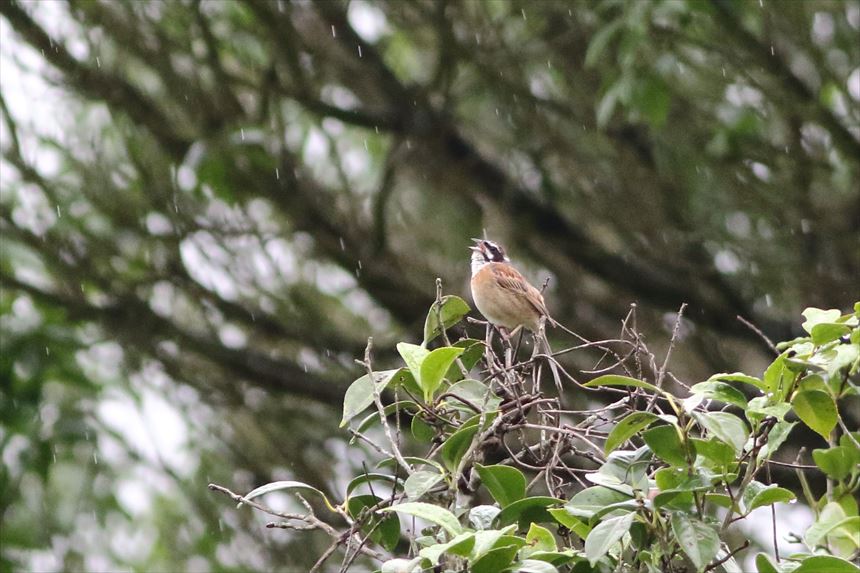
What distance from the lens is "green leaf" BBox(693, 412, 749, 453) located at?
6.64 ft

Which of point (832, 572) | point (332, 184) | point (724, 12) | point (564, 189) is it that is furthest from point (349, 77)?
point (832, 572)

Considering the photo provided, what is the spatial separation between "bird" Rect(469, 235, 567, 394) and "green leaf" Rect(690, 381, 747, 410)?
364cm

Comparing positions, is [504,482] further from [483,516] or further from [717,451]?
[717,451]

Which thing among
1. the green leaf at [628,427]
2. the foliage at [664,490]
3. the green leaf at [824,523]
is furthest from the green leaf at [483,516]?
the green leaf at [824,523]

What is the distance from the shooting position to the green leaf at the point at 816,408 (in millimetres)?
2129

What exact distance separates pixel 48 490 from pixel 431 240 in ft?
10.4

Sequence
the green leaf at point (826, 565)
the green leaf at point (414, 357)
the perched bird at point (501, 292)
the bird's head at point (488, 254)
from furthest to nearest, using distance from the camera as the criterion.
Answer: the bird's head at point (488, 254), the perched bird at point (501, 292), the green leaf at point (414, 357), the green leaf at point (826, 565)

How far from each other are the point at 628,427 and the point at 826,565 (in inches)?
16.9

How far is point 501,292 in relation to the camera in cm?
619

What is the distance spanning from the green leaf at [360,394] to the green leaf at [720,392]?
63 centimetres

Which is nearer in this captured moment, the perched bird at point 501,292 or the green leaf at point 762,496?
the green leaf at point 762,496

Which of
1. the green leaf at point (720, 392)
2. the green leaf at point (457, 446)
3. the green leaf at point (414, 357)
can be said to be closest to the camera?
the green leaf at point (720, 392)

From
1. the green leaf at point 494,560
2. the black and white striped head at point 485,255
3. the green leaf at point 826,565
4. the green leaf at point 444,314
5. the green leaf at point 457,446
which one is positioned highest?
the black and white striped head at point 485,255

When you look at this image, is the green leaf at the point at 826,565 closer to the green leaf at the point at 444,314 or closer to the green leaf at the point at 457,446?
the green leaf at the point at 457,446
